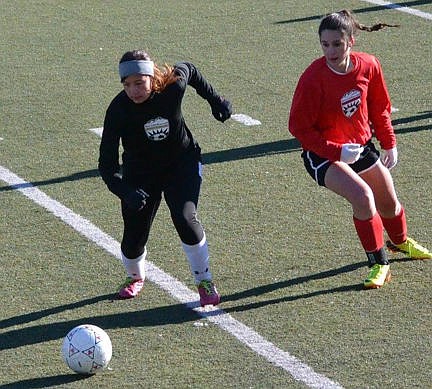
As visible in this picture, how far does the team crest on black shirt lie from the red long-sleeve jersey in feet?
2.71

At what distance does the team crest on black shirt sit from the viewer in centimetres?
722

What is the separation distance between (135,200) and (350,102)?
1.57 meters

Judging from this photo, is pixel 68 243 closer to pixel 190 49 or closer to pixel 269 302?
pixel 269 302

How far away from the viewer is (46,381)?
255 inches

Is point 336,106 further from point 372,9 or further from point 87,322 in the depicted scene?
point 372,9

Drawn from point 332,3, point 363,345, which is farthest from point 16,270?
point 332,3

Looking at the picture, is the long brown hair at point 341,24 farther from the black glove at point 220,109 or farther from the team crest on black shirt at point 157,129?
the team crest on black shirt at point 157,129

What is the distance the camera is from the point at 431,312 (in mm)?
7188

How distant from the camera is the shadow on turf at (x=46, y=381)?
6.43 metres

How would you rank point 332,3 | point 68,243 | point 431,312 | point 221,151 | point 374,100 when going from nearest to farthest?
1. point 431,312
2. point 374,100
3. point 68,243
4. point 221,151
5. point 332,3

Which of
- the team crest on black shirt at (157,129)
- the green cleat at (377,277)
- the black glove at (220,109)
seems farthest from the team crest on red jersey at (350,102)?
the team crest on black shirt at (157,129)

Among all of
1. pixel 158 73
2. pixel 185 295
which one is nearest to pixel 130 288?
pixel 185 295

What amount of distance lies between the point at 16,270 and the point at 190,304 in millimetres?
1395

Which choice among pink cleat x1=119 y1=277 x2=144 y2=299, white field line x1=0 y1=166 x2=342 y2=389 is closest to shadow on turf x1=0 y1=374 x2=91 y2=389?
white field line x1=0 y1=166 x2=342 y2=389
